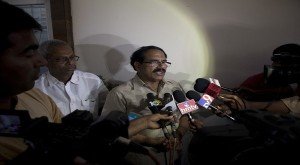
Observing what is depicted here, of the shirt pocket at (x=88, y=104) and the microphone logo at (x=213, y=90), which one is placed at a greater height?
the microphone logo at (x=213, y=90)

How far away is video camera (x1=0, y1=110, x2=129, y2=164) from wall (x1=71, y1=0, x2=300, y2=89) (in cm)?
193

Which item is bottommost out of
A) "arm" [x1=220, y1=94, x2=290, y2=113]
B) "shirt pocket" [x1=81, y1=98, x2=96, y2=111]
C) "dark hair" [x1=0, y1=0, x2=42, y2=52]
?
"shirt pocket" [x1=81, y1=98, x2=96, y2=111]

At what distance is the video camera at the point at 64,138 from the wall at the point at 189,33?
193 cm

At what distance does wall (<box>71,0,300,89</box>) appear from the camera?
7.45 feet

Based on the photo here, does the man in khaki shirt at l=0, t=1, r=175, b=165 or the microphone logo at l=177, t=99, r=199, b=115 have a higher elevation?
the man in khaki shirt at l=0, t=1, r=175, b=165

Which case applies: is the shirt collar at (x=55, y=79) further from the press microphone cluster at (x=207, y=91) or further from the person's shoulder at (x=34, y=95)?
the press microphone cluster at (x=207, y=91)

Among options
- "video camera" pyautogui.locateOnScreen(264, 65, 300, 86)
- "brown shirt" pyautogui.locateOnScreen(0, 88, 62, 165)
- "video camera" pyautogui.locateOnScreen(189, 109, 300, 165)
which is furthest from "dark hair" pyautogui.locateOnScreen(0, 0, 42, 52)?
"video camera" pyautogui.locateOnScreen(264, 65, 300, 86)

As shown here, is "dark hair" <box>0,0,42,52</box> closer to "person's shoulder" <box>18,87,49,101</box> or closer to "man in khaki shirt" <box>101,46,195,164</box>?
"person's shoulder" <box>18,87,49,101</box>

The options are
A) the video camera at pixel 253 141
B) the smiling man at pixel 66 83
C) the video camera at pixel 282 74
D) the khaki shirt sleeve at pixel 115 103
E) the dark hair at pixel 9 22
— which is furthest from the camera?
the smiling man at pixel 66 83

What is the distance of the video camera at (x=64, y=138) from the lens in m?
0.54

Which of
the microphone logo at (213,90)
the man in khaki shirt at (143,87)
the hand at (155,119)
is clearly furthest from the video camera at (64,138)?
the man in khaki shirt at (143,87)

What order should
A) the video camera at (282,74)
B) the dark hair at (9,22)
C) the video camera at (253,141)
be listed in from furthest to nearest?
the video camera at (282,74)
the dark hair at (9,22)
the video camera at (253,141)

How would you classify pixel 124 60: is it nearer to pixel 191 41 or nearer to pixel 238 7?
Answer: pixel 191 41

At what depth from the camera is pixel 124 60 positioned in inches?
104
